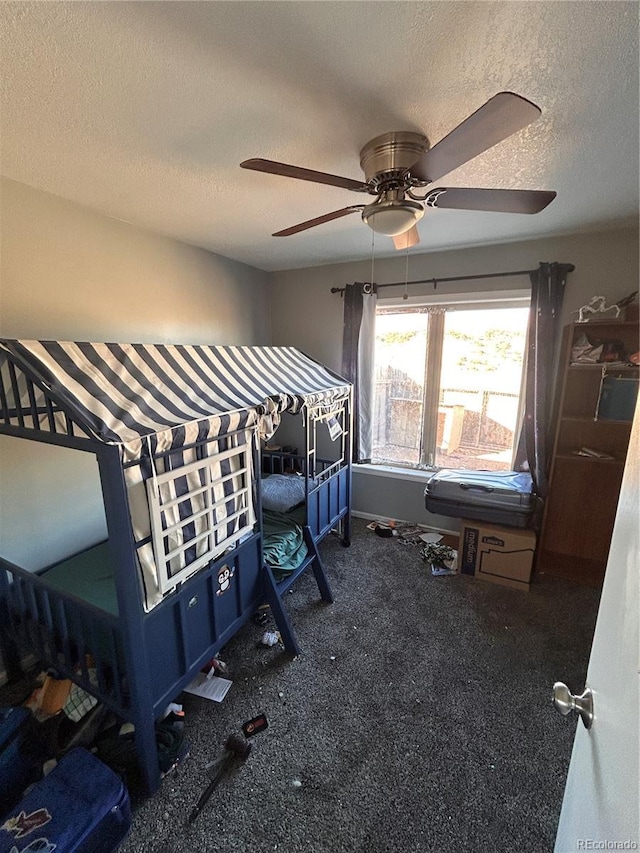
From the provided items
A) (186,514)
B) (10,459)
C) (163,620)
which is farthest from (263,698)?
(10,459)

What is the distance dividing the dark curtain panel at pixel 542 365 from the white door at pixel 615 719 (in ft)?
6.95

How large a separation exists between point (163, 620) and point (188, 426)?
2.60 ft

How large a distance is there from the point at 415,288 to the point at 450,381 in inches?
35.2

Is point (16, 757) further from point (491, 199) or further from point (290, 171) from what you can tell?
point (491, 199)

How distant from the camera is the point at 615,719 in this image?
0.61 m

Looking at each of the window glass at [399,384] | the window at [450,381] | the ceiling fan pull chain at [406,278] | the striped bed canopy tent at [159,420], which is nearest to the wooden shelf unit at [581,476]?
the window at [450,381]

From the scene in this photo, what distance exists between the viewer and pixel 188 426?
54.8 inches

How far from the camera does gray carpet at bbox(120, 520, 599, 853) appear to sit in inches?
51.1

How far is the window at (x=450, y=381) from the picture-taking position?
2998mm

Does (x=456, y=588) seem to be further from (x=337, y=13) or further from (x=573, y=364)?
(x=337, y=13)

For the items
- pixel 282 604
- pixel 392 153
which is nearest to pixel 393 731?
pixel 282 604

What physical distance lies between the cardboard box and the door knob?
79.4 inches

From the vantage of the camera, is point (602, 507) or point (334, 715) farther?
point (602, 507)

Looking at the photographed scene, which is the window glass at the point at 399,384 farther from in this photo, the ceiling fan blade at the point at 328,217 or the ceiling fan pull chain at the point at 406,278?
the ceiling fan blade at the point at 328,217
